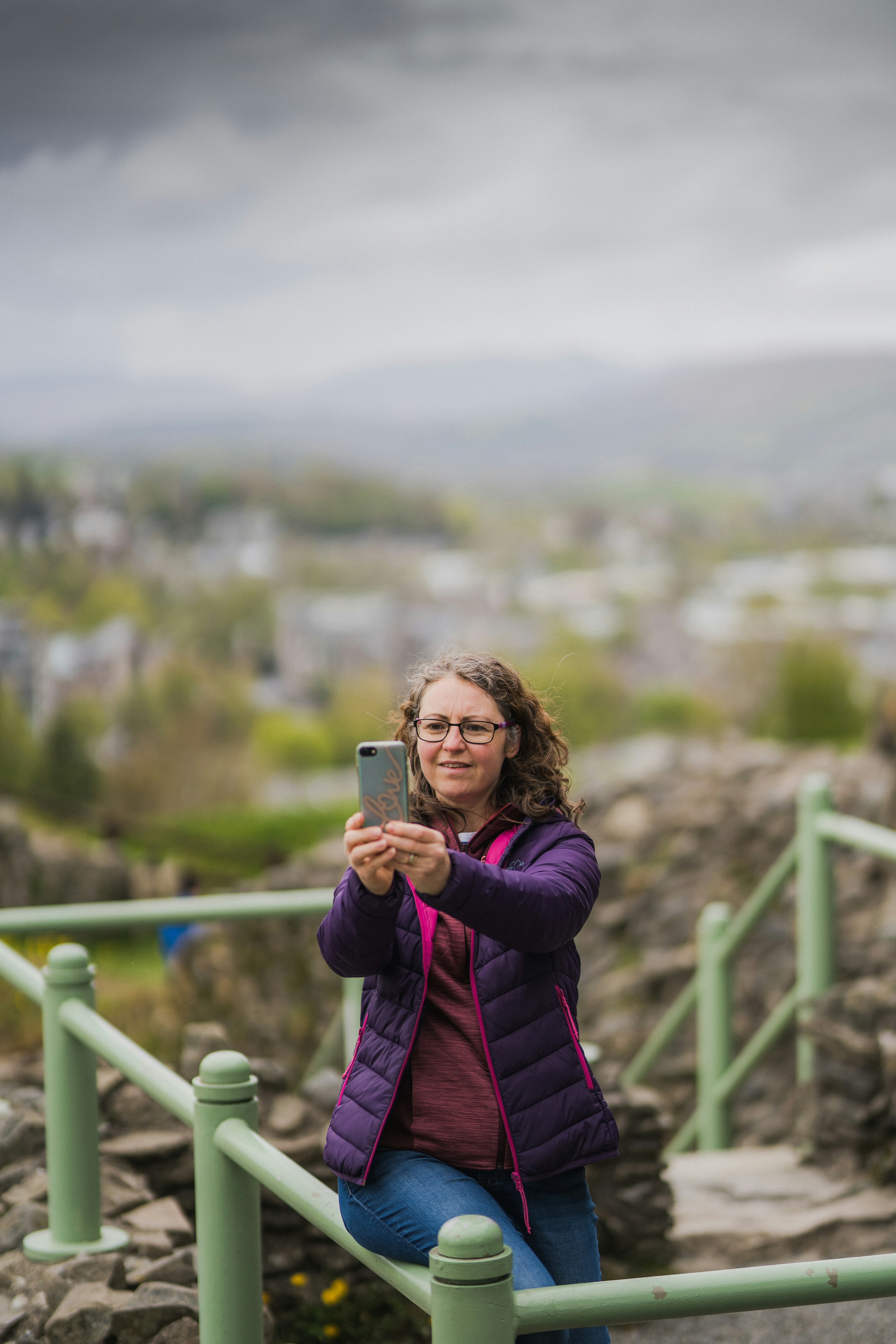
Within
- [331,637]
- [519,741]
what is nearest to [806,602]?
[331,637]

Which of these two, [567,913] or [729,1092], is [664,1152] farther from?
[567,913]

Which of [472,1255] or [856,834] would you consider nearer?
[472,1255]

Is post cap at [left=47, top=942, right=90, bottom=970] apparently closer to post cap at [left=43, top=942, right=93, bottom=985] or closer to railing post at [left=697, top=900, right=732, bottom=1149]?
post cap at [left=43, top=942, right=93, bottom=985]

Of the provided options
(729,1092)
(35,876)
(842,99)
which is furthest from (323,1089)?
(842,99)

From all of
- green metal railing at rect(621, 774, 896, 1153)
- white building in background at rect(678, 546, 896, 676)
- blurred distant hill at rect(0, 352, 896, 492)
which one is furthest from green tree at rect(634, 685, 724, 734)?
green metal railing at rect(621, 774, 896, 1153)

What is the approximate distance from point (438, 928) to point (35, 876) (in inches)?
369

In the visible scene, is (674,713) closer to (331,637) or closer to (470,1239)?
(331,637)

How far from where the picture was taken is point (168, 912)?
11.2 ft

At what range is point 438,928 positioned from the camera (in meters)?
1.91

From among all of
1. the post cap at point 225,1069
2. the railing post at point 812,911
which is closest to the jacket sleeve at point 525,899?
the post cap at point 225,1069

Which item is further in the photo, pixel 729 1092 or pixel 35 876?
pixel 35 876

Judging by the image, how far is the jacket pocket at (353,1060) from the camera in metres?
1.91

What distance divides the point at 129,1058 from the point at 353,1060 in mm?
718

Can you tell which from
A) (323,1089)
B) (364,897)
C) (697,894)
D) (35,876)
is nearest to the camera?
(364,897)
